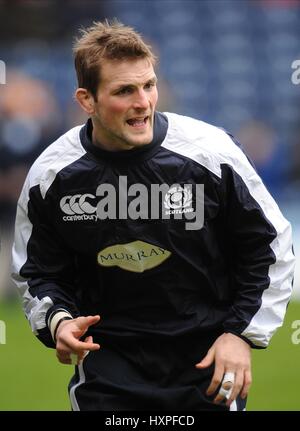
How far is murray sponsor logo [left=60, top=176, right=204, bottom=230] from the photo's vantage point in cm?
425

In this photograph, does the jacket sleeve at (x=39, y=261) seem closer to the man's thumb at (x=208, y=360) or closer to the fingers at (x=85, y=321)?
the fingers at (x=85, y=321)

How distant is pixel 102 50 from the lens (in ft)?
14.0

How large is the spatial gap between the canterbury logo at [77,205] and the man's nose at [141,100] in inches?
16.8

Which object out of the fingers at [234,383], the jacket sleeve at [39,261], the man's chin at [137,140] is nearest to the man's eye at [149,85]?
the man's chin at [137,140]

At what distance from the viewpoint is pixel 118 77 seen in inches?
166

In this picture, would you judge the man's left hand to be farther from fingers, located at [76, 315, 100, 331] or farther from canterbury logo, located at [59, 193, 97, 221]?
canterbury logo, located at [59, 193, 97, 221]

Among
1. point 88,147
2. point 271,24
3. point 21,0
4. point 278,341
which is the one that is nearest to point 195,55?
point 271,24

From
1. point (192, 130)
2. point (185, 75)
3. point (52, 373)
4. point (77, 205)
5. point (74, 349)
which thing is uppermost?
point (185, 75)

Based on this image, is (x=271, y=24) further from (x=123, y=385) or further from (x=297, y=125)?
(x=123, y=385)

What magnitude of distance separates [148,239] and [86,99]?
2.17 ft

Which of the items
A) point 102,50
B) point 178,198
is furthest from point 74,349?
point 102,50

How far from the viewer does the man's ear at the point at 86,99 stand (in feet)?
14.3

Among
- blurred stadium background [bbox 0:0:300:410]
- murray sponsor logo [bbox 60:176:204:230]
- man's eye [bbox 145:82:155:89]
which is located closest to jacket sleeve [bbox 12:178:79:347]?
murray sponsor logo [bbox 60:176:204:230]

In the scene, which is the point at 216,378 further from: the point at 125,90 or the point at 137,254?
the point at 125,90
